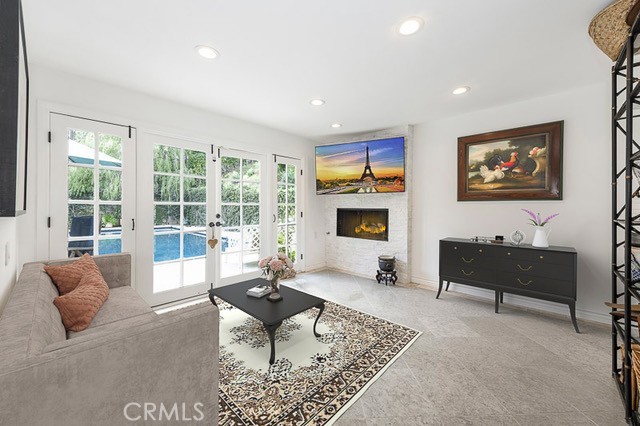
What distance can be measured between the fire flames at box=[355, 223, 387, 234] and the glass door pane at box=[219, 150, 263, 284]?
1.77 metres

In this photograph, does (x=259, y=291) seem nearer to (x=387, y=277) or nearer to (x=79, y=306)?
(x=79, y=306)

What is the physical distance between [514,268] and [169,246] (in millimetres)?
4031

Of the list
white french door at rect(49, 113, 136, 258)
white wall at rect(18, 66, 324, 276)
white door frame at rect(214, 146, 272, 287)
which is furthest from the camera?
white door frame at rect(214, 146, 272, 287)

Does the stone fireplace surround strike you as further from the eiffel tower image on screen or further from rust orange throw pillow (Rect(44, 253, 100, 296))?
rust orange throw pillow (Rect(44, 253, 100, 296))

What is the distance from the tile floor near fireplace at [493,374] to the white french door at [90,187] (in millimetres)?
2879

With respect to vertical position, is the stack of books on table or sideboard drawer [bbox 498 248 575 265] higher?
sideboard drawer [bbox 498 248 575 265]

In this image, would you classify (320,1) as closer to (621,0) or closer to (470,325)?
(621,0)

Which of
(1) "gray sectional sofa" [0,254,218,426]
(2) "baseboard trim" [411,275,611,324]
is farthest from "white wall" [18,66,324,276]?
(2) "baseboard trim" [411,275,611,324]

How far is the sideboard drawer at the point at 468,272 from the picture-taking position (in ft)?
9.80

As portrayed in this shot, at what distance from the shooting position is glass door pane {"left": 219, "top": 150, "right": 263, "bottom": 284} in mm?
3680

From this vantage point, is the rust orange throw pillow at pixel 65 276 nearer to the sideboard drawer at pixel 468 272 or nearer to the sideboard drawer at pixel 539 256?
the sideboard drawer at pixel 468 272

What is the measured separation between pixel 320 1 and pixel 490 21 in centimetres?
117

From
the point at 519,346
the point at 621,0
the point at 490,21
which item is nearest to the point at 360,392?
the point at 519,346

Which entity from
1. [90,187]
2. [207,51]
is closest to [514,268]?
[207,51]
